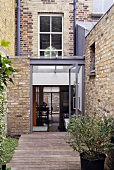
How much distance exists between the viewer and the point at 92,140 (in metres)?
4.26

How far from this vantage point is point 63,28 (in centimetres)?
989

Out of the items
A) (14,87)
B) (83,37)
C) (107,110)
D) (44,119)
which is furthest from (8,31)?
(44,119)

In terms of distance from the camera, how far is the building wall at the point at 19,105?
8.01 m

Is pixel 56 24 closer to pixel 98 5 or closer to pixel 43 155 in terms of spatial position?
pixel 98 5

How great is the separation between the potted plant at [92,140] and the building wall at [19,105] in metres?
3.71

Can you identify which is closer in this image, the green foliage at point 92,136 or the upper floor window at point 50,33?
the green foliage at point 92,136

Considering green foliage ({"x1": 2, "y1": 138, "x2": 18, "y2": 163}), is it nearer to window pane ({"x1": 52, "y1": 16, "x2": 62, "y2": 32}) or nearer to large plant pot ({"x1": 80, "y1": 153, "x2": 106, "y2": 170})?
large plant pot ({"x1": 80, "y1": 153, "x2": 106, "y2": 170})

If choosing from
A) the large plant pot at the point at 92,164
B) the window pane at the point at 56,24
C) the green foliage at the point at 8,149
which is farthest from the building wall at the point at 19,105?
the large plant pot at the point at 92,164

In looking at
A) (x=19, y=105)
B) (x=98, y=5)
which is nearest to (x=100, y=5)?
(x=98, y=5)

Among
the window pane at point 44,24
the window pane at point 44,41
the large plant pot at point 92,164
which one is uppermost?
the window pane at point 44,24

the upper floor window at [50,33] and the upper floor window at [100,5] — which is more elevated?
the upper floor window at [100,5]

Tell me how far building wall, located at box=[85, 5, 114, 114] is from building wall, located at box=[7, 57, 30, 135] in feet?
7.20

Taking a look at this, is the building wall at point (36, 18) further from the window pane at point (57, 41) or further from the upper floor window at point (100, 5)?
the upper floor window at point (100, 5)

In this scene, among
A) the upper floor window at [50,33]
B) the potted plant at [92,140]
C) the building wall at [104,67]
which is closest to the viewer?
the potted plant at [92,140]
